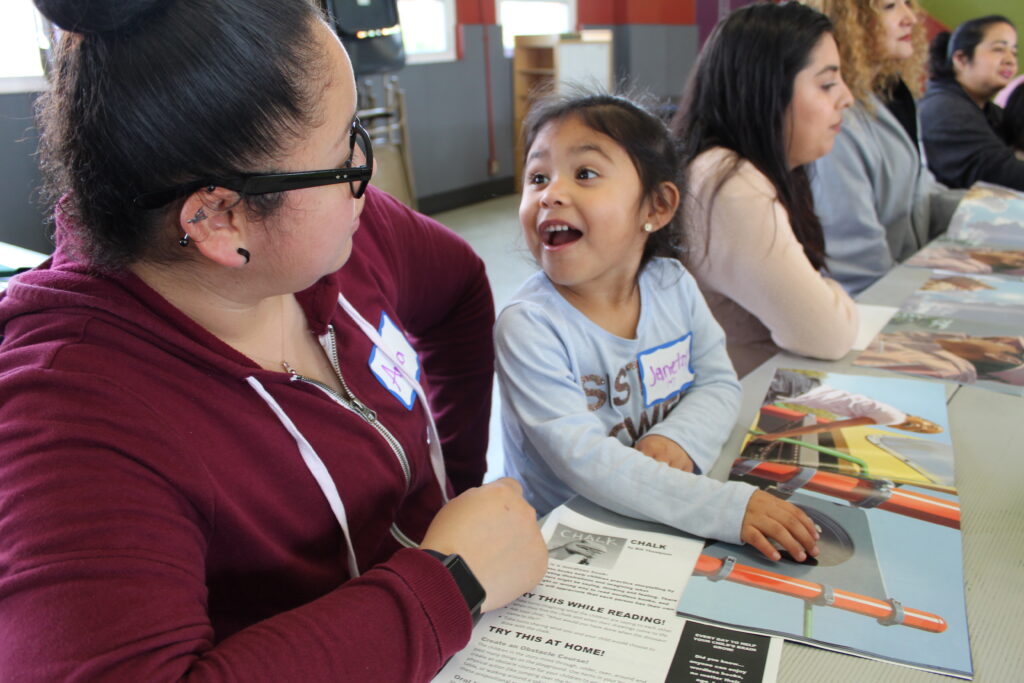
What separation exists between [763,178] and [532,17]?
5.57m

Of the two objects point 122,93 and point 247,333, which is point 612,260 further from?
point 122,93

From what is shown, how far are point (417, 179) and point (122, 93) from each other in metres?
5.19

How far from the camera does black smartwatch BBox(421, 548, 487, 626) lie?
2.23 ft

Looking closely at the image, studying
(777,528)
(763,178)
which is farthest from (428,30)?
(777,528)

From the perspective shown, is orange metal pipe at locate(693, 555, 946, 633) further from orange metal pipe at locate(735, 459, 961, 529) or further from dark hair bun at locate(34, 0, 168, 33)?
dark hair bun at locate(34, 0, 168, 33)

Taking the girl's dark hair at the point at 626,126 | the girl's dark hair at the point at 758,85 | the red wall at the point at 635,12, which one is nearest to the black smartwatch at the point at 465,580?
the girl's dark hair at the point at 626,126

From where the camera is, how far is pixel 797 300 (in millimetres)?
1396

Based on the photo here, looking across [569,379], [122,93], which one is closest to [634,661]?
[569,379]

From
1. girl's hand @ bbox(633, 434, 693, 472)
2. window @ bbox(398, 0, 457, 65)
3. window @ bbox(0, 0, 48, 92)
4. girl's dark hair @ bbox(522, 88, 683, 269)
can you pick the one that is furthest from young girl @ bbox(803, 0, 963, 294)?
window @ bbox(398, 0, 457, 65)

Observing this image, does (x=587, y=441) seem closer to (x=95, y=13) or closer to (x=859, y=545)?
(x=859, y=545)

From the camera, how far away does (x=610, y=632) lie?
0.70 metres

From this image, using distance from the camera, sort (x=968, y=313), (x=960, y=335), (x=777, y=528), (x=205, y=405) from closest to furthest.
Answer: (x=205, y=405) → (x=777, y=528) → (x=960, y=335) → (x=968, y=313)

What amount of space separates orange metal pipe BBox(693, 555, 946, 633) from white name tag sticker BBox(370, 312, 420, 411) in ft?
1.31

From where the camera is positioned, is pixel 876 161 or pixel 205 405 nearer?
pixel 205 405
